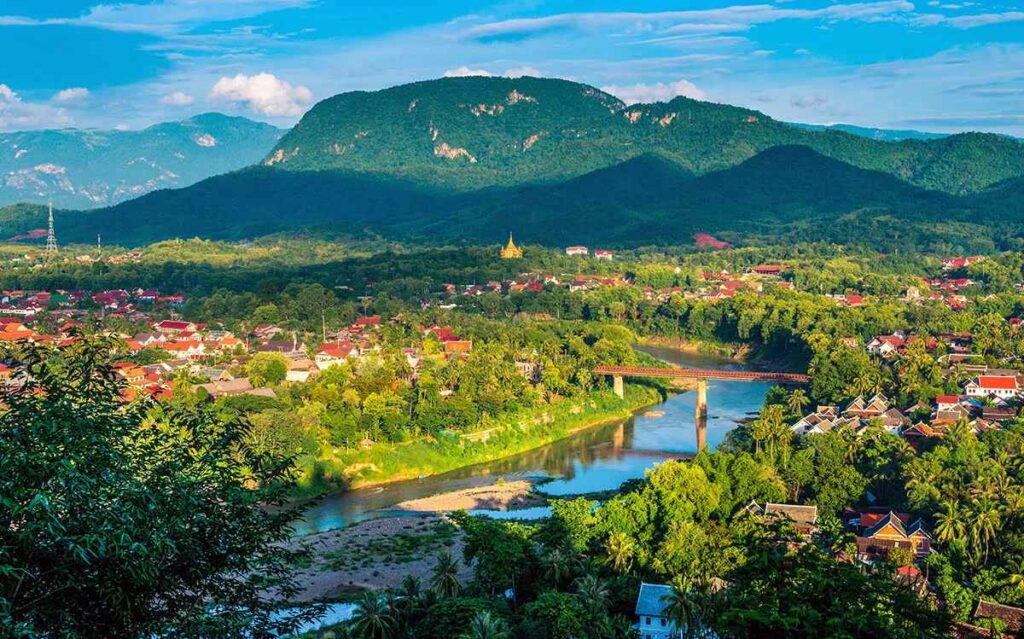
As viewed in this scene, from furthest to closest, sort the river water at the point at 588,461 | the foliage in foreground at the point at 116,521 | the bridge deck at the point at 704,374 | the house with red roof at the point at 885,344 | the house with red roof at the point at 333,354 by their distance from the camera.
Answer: the house with red roof at the point at 885,344 < the house with red roof at the point at 333,354 < the bridge deck at the point at 704,374 < the river water at the point at 588,461 < the foliage in foreground at the point at 116,521

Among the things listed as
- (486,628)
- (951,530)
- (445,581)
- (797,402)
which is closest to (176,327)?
(797,402)

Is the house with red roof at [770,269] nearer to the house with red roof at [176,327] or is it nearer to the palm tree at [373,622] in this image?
the house with red roof at [176,327]

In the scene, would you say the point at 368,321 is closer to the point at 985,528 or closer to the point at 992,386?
the point at 992,386

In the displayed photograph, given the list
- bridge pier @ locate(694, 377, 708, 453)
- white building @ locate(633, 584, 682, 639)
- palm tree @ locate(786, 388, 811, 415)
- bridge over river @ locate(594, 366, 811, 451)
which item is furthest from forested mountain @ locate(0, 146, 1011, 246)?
white building @ locate(633, 584, 682, 639)

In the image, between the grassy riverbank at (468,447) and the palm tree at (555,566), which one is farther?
the grassy riverbank at (468,447)

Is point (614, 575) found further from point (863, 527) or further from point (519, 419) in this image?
point (519, 419)

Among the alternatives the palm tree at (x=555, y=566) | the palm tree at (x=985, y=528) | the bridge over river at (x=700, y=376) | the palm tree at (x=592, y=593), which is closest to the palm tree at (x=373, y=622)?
the palm tree at (x=592, y=593)
